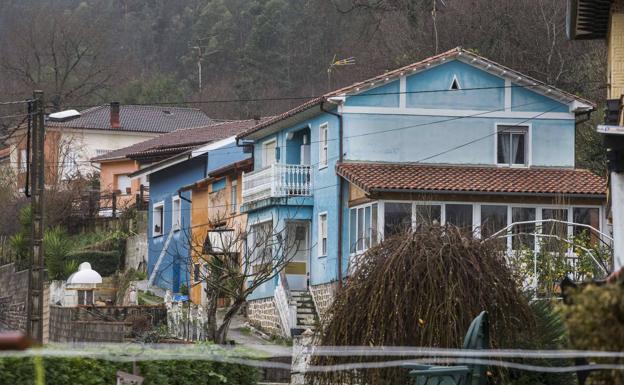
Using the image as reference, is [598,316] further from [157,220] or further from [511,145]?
[157,220]

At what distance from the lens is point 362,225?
1374 inches

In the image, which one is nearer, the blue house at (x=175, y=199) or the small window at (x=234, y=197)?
the small window at (x=234, y=197)

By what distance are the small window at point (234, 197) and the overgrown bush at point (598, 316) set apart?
120 ft

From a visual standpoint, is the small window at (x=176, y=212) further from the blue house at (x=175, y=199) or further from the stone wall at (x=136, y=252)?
the stone wall at (x=136, y=252)

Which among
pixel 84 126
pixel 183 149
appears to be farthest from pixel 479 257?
pixel 84 126

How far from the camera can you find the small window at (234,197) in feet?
144

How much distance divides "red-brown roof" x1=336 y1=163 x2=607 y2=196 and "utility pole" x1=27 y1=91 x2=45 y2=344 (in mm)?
7981

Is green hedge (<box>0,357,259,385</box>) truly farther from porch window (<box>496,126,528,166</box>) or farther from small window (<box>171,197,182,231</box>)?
small window (<box>171,197,182,231</box>)

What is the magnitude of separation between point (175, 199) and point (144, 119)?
27.8 meters

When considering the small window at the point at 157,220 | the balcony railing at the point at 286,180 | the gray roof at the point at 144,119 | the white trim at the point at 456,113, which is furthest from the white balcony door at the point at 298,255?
the gray roof at the point at 144,119

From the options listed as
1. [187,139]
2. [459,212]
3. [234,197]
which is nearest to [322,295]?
[459,212]

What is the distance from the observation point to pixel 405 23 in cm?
5788

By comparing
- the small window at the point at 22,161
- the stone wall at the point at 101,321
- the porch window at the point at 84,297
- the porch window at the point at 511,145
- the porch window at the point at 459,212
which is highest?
the small window at the point at 22,161

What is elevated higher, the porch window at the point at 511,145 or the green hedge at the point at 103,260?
the porch window at the point at 511,145
